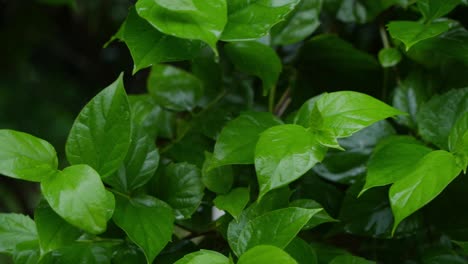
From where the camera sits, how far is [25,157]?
1.70 ft

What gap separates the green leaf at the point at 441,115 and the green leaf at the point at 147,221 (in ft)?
0.84

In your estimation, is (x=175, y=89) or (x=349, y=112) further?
(x=175, y=89)

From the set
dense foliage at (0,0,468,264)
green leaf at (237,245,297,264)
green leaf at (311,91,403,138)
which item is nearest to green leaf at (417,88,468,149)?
dense foliage at (0,0,468,264)

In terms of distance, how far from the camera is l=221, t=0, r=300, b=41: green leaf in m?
0.54

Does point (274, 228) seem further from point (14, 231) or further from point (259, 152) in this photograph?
point (14, 231)

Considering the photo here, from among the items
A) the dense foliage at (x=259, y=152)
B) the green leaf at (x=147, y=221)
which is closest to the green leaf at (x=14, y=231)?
the dense foliage at (x=259, y=152)

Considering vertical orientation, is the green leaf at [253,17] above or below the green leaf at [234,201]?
above

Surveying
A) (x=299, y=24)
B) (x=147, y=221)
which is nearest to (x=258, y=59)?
(x=299, y=24)

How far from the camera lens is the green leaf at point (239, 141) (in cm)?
56

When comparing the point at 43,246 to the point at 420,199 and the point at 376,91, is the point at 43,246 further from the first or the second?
the point at 376,91

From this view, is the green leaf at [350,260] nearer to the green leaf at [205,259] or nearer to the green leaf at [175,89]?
the green leaf at [205,259]

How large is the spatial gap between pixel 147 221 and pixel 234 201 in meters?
0.08

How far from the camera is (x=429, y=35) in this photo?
0.58m

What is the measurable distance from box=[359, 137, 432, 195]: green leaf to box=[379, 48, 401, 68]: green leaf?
15cm
